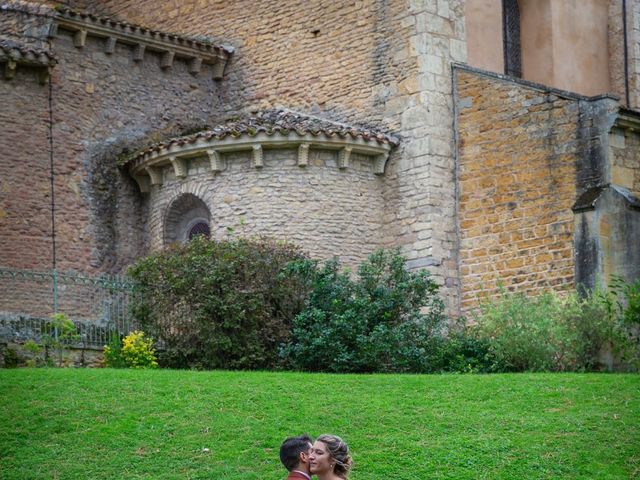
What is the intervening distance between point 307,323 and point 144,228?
18.4ft

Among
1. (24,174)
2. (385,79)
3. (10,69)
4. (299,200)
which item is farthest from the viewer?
(385,79)

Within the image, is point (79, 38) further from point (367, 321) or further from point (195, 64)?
point (367, 321)

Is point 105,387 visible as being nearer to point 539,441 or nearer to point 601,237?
point 539,441

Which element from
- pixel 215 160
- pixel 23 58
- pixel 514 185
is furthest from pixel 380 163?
pixel 23 58

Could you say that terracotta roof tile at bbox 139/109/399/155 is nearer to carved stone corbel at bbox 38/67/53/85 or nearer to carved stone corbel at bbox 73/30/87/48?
carved stone corbel at bbox 38/67/53/85

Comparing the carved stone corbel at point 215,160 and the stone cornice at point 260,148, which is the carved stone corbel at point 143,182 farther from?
the carved stone corbel at point 215,160

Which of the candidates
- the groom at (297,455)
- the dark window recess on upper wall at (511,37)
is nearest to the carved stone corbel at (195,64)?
the dark window recess on upper wall at (511,37)

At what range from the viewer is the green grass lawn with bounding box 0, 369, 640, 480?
15891mm

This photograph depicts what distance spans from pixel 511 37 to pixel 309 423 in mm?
12988

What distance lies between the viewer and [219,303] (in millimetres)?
22156

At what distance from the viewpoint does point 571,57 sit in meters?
28.2

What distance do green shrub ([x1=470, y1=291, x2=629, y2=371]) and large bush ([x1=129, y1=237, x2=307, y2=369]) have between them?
10.7ft

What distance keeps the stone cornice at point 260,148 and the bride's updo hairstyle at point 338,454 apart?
13066 mm

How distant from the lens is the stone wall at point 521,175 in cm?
2366
